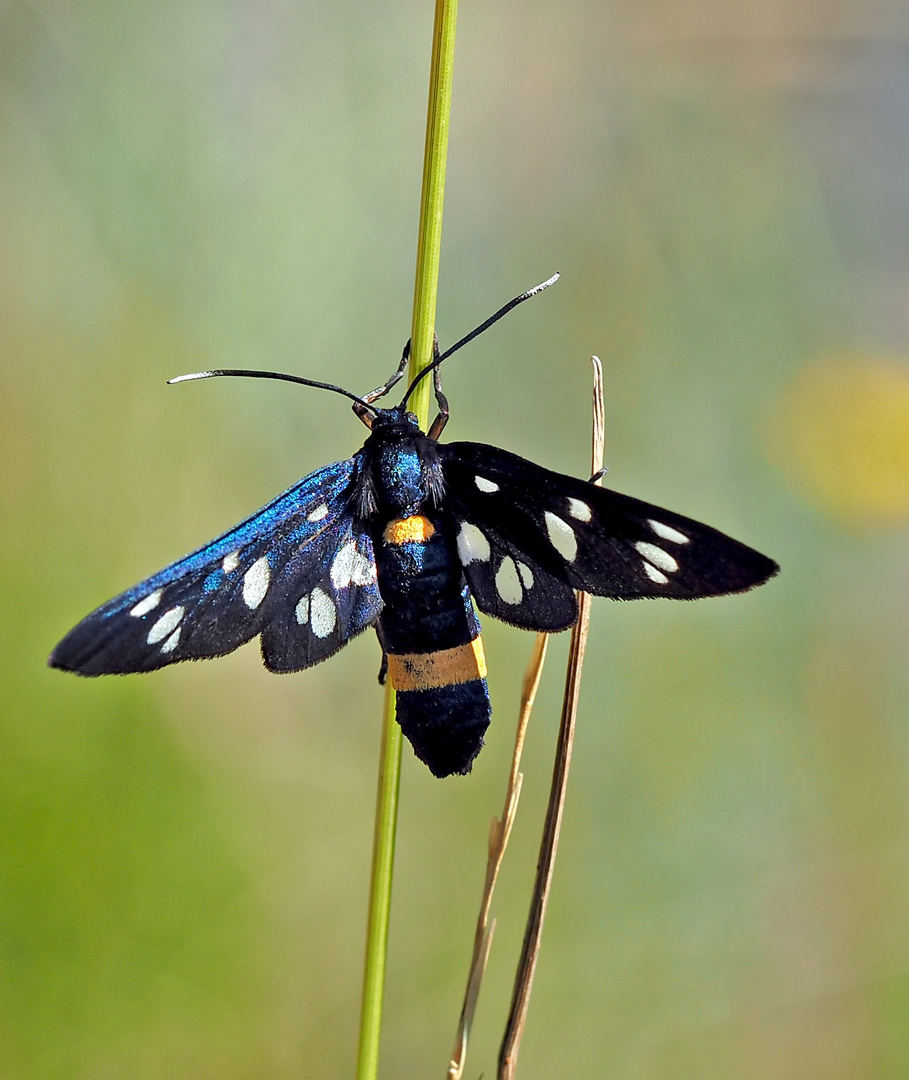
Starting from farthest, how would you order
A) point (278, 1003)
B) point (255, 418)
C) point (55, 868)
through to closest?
1. point (255, 418)
2. point (278, 1003)
3. point (55, 868)

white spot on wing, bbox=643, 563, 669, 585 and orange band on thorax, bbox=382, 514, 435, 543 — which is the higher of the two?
orange band on thorax, bbox=382, 514, 435, 543

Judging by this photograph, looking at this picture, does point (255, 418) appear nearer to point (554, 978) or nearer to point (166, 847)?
point (166, 847)

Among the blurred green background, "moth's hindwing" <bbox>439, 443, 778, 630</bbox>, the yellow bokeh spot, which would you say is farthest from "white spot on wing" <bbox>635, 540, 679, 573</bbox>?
the yellow bokeh spot

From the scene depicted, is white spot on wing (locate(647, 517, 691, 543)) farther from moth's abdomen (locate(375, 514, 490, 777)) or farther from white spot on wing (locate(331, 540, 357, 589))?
white spot on wing (locate(331, 540, 357, 589))

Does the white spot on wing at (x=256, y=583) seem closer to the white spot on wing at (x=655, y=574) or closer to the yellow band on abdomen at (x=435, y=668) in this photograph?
the yellow band on abdomen at (x=435, y=668)

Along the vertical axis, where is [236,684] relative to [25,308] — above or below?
below

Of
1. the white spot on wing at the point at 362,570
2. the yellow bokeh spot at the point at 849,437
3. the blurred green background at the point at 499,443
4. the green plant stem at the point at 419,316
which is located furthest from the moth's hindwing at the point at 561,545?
the yellow bokeh spot at the point at 849,437

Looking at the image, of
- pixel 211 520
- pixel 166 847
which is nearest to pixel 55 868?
pixel 166 847
